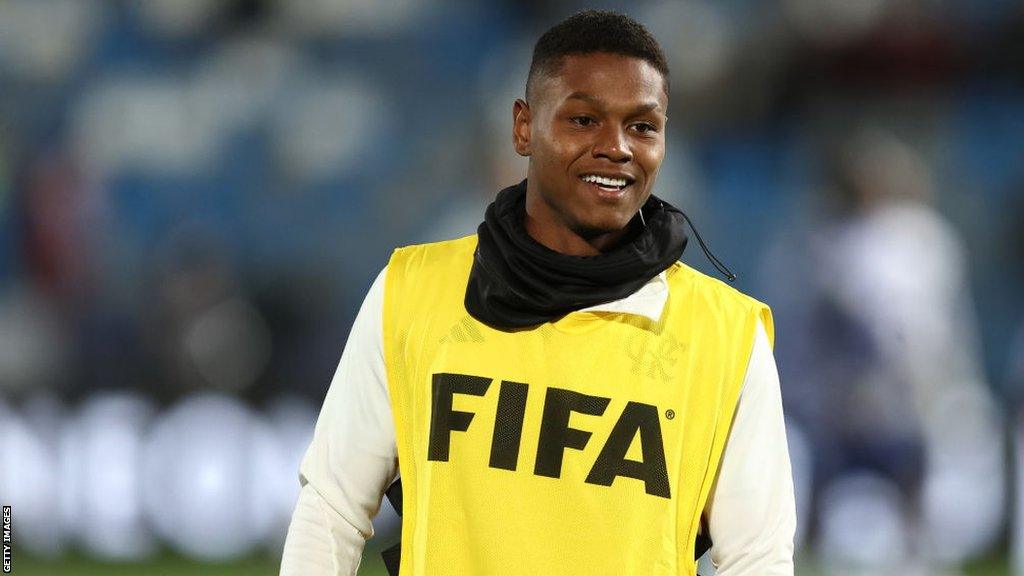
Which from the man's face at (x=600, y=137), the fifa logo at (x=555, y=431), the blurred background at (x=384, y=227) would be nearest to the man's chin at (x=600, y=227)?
the man's face at (x=600, y=137)

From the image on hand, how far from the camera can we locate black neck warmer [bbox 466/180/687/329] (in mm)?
1711

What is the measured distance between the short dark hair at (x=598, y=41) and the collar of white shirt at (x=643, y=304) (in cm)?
26

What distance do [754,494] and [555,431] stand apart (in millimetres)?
243

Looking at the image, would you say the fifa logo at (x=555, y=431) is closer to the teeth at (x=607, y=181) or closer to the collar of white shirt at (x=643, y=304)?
the collar of white shirt at (x=643, y=304)

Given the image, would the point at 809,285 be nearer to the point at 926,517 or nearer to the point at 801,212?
the point at 801,212

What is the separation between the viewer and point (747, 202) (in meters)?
5.79

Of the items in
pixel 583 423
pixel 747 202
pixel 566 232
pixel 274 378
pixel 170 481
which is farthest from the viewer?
pixel 747 202

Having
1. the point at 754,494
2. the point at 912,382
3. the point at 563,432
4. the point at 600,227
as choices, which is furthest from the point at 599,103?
the point at 912,382

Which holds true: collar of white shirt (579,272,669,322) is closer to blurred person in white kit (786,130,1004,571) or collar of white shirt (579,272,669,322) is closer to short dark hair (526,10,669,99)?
short dark hair (526,10,669,99)

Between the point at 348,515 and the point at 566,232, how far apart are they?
45 cm

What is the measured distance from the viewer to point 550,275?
1.71 meters

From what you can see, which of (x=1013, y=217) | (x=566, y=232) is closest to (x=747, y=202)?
(x=1013, y=217)

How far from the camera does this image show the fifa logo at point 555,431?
1664 mm

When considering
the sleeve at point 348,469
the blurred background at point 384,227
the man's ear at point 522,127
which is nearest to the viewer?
the sleeve at point 348,469
